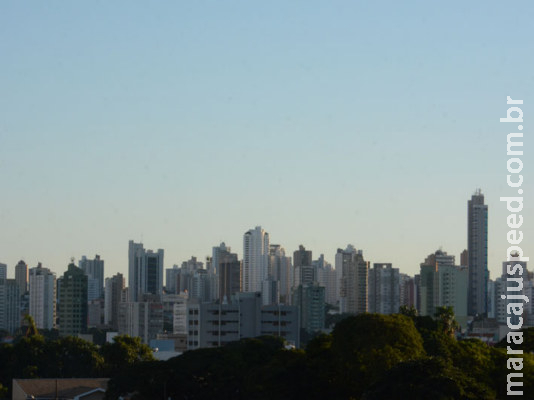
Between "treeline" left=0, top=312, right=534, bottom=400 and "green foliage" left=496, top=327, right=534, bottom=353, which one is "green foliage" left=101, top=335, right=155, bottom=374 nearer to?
"treeline" left=0, top=312, right=534, bottom=400

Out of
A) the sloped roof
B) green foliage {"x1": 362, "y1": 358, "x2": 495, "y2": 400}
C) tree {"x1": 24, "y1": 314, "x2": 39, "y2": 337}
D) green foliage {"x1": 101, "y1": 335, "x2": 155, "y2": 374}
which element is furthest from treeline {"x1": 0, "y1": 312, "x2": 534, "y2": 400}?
tree {"x1": 24, "y1": 314, "x2": 39, "y2": 337}

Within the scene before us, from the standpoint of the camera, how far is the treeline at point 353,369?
35.4 metres

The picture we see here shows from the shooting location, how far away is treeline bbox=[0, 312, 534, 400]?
1395 inches


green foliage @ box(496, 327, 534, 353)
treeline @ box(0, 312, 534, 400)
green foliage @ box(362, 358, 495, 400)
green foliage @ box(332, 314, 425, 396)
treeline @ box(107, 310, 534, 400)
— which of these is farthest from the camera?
green foliage @ box(496, 327, 534, 353)

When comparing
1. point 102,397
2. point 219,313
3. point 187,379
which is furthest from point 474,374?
point 219,313

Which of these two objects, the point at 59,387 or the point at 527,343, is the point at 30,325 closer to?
the point at 59,387

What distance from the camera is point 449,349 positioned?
46.1 metres

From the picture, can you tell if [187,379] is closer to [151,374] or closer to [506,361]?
[151,374]

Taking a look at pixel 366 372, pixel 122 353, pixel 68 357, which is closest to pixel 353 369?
pixel 366 372

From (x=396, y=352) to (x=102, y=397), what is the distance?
26.9 meters

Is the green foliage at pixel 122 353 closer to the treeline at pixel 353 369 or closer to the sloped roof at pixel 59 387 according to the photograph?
the sloped roof at pixel 59 387

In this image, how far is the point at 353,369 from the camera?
45.0 metres

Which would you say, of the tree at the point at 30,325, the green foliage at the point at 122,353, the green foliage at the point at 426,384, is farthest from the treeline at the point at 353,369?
the tree at the point at 30,325

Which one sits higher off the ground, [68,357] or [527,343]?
[527,343]
